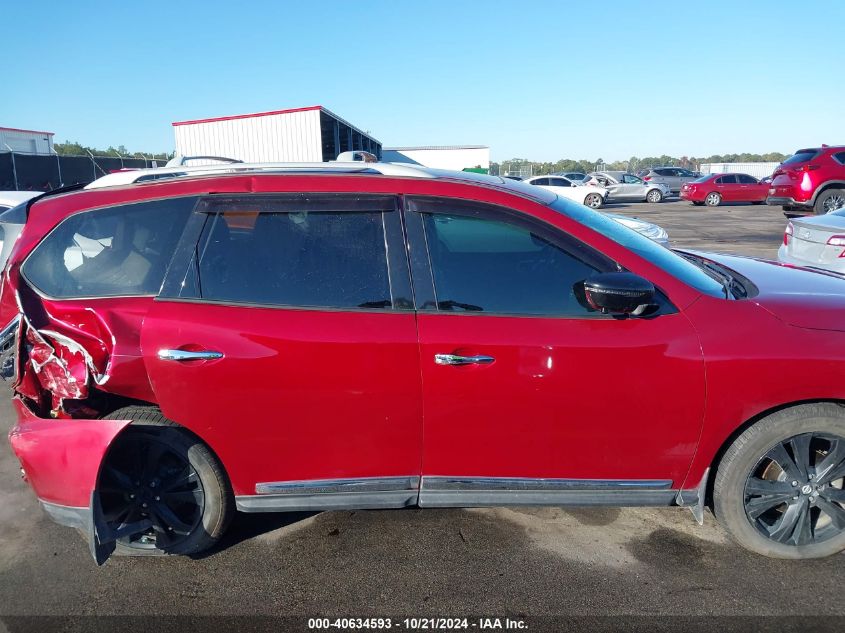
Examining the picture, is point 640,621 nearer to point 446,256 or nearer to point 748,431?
point 748,431

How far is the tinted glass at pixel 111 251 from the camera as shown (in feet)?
9.43

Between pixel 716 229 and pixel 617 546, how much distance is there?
16.2 metres

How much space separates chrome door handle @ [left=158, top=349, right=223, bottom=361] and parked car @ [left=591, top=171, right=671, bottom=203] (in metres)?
28.4

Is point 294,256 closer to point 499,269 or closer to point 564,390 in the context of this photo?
point 499,269

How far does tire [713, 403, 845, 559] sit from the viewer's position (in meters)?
2.71

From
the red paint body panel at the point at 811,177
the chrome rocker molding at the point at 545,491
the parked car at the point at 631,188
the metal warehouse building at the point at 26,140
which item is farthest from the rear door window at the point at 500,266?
the metal warehouse building at the point at 26,140

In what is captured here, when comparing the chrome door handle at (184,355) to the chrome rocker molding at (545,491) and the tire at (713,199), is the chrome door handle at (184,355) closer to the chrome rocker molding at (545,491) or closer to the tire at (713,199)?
the chrome rocker molding at (545,491)

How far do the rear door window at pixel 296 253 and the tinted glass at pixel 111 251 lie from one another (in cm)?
20

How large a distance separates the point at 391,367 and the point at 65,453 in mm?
1529

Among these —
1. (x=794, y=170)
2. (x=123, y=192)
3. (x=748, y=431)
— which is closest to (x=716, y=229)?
(x=794, y=170)

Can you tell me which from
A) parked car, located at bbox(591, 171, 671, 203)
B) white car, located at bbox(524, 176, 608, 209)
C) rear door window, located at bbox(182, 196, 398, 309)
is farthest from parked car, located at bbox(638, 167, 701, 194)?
rear door window, located at bbox(182, 196, 398, 309)

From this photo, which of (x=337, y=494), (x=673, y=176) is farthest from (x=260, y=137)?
(x=337, y=494)

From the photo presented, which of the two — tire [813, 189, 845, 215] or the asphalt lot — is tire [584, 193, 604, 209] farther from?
the asphalt lot

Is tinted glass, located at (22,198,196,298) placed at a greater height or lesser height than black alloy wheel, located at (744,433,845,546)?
greater
